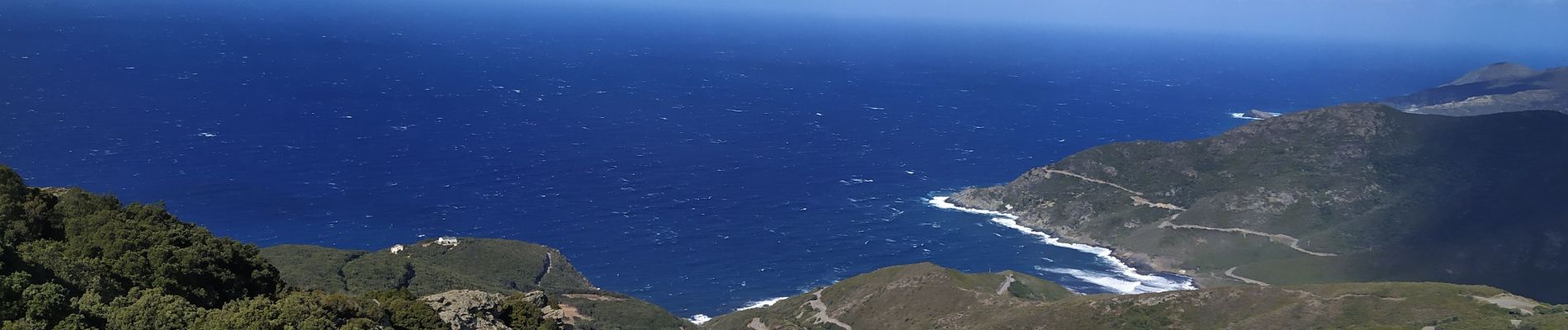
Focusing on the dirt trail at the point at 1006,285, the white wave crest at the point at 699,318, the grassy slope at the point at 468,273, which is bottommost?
the white wave crest at the point at 699,318

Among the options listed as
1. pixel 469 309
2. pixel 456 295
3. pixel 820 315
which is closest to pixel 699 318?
pixel 820 315

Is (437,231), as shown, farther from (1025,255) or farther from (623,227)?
(1025,255)

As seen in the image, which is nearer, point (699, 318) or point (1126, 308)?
point (1126, 308)

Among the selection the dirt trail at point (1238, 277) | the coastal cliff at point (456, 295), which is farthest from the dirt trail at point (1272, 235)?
the coastal cliff at point (456, 295)

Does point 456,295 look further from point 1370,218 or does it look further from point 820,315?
point 1370,218

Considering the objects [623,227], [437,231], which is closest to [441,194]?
[437,231]

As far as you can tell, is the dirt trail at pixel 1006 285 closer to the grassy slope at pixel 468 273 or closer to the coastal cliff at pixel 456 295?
the coastal cliff at pixel 456 295
